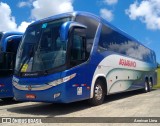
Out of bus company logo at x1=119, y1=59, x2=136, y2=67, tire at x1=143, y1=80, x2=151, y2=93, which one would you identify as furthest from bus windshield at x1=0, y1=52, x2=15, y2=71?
tire at x1=143, y1=80, x2=151, y2=93

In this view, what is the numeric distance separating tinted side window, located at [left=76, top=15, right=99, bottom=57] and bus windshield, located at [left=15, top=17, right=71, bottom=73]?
71 centimetres

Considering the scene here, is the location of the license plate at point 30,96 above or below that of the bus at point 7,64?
below

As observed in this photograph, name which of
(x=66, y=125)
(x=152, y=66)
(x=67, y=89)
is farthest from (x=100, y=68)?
(x=152, y=66)

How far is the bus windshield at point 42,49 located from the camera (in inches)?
429

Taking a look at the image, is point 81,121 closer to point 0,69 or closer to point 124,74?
point 0,69

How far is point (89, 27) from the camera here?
12.5 metres

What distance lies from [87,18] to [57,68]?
2.77 metres

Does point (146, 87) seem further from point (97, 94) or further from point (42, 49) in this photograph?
point (42, 49)

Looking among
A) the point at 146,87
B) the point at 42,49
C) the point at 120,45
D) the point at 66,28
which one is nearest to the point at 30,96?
the point at 42,49

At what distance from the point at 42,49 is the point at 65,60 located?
1068mm

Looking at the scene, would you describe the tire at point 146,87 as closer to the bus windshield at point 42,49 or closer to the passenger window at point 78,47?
the passenger window at point 78,47

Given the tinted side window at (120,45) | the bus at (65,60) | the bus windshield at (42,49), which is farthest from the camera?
the tinted side window at (120,45)

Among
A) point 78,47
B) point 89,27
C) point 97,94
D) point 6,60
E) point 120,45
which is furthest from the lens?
point 120,45

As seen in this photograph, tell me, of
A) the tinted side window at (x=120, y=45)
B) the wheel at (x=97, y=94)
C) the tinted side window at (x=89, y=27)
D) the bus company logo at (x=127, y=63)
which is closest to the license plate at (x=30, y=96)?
the wheel at (x=97, y=94)
